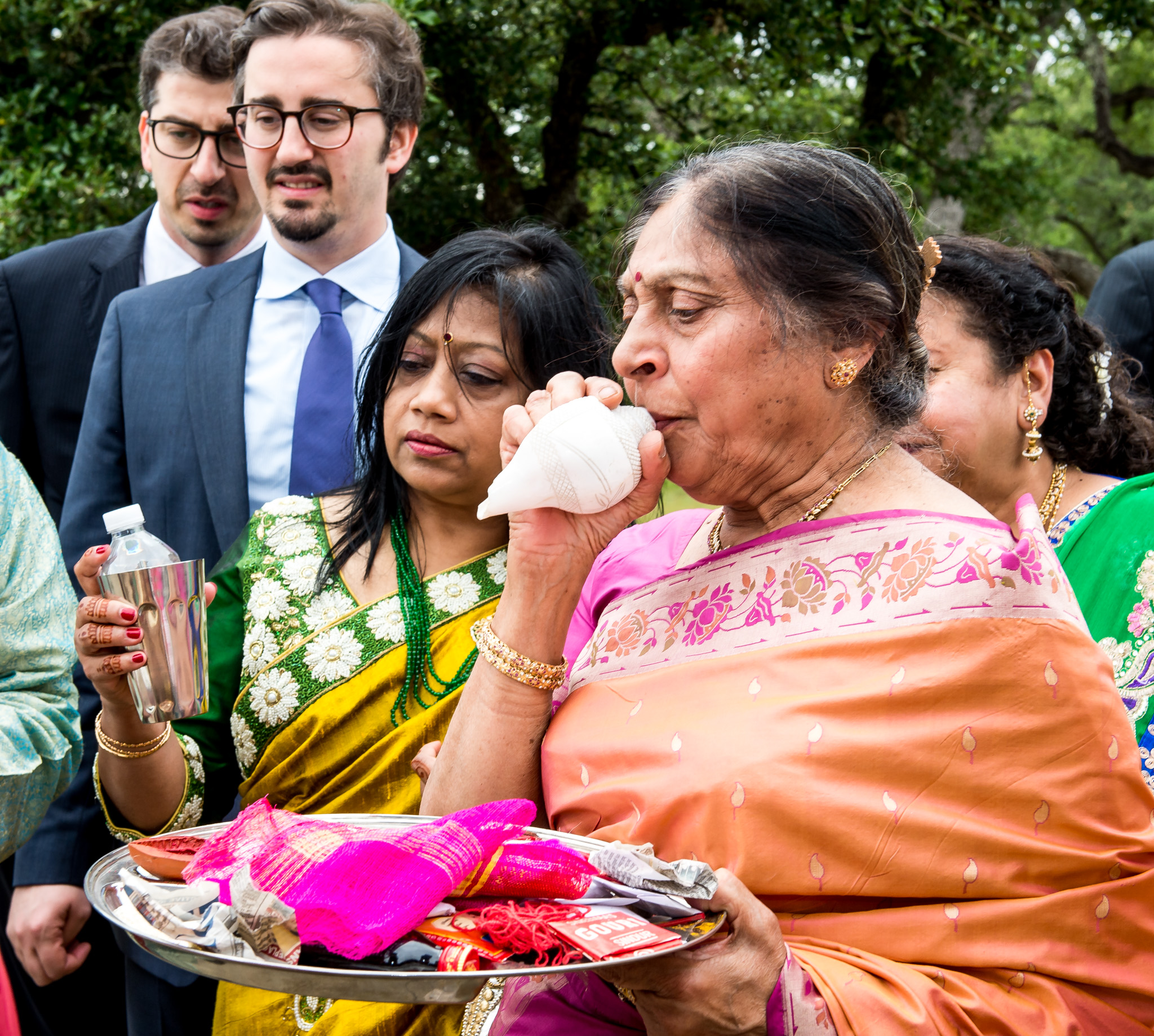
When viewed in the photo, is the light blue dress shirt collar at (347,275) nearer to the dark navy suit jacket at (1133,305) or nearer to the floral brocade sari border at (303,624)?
the floral brocade sari border at (303,624)

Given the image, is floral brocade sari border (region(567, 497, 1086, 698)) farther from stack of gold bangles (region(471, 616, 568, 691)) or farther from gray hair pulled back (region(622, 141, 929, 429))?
gray hair pulled back (region(622, 141, 929, 429))

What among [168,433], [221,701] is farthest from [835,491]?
[168,433]

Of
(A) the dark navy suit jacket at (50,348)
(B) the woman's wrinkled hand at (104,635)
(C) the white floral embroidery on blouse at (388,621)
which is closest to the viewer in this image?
Result: (B) the woman's wrinkled hand at (104,635)

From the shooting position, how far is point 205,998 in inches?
108

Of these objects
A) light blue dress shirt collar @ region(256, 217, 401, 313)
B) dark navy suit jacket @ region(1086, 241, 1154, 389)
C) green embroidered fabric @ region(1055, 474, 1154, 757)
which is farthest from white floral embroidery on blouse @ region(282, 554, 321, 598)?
dark navy suit jacket @ region(1086, 241, 1154, 389)

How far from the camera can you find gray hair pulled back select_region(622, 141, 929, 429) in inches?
72.9

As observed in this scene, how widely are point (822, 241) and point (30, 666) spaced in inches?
67.2

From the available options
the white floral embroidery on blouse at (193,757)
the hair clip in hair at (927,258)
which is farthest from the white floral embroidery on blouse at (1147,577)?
the white floral embroidery on blouse at (193,757)

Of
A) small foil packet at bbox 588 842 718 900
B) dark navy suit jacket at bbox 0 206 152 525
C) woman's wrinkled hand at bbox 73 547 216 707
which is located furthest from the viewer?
dark navy suit jacket at bbox 0 206 152 525

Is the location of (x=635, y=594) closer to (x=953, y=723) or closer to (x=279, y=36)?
(x=953, y=723)

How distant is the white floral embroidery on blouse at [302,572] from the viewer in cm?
243

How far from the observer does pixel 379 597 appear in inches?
95.9

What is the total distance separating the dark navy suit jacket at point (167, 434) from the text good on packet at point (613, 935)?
1.86 m

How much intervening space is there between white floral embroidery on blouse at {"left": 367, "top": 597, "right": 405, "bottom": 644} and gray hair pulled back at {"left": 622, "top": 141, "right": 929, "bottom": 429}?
101 centimetres
